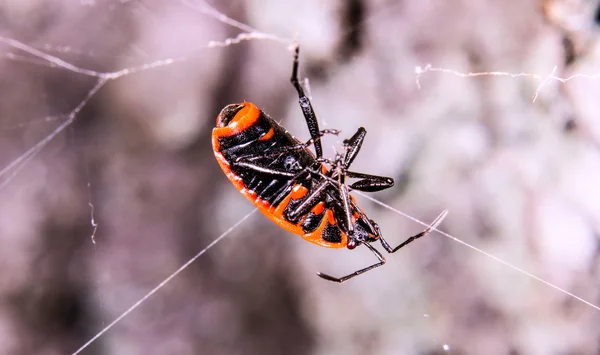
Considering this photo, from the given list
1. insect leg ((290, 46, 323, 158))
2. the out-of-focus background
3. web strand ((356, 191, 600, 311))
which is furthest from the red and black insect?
the out-of-focus background

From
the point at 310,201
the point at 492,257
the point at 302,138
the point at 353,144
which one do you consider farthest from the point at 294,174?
the point at 492,257

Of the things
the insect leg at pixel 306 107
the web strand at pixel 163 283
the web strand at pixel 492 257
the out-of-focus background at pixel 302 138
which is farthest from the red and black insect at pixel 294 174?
the web strand at pixel 163 283

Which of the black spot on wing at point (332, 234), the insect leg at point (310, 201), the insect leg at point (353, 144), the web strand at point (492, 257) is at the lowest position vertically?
the web strand at point (492, 257)

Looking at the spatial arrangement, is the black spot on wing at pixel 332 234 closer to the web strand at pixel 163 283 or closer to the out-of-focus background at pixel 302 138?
the out-of-focus background at pixel 302 138

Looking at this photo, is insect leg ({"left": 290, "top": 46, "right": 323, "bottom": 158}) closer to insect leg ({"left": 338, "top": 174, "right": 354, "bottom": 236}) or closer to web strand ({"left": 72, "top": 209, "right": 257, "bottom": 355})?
insect leg ({"left": 338, "top": 174, "right": 354, "bottom": 236})

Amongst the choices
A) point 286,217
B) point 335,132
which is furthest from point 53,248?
point 335,132

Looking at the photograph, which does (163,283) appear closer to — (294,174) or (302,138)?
(302,138)

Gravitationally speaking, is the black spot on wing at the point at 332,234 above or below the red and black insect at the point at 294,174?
below

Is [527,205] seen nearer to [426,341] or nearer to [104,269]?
[426,341]
